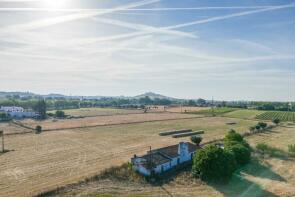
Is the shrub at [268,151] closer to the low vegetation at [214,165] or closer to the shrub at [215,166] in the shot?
the low vegetation at [214,165]

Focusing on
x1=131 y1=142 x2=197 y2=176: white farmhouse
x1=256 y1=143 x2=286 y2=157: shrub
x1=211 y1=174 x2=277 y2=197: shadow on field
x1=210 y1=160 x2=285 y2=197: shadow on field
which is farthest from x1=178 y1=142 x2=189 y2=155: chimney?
x1=256 y1=143 x2=286 y2=157: shrub

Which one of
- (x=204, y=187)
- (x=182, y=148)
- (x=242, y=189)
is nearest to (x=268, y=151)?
(x=182, y=148)

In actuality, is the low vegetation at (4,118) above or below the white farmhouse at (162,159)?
above

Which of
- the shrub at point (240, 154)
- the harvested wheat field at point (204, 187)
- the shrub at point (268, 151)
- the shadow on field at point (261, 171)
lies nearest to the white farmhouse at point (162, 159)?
the harvested wheat field at point (204, 187)

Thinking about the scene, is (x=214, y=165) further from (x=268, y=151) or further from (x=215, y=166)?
(x=268, y=151)

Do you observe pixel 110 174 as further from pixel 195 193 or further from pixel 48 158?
pixel 48 158

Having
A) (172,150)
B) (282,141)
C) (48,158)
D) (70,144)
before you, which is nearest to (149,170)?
(172,150)
